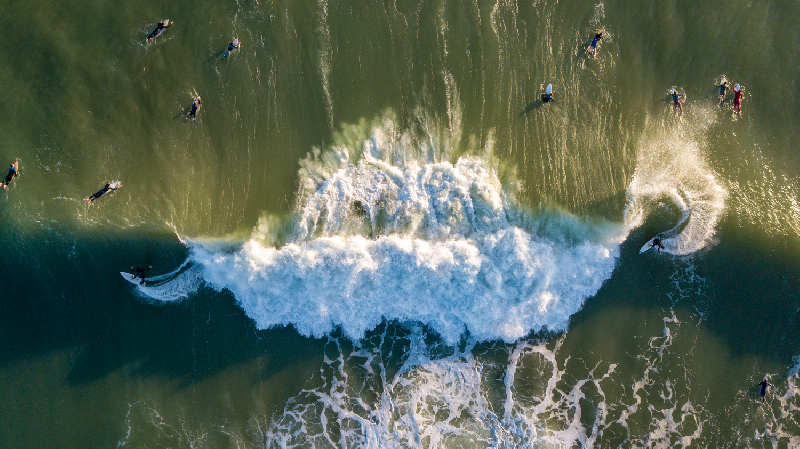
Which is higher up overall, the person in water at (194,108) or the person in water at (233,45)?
the person in water at (233,45)

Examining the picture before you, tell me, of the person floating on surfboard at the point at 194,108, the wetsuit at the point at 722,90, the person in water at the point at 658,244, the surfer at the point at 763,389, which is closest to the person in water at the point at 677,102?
the wetsuit at the point at 722,90

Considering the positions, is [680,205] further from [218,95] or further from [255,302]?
[218,95]

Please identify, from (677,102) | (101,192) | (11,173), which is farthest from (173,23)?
(677,102)

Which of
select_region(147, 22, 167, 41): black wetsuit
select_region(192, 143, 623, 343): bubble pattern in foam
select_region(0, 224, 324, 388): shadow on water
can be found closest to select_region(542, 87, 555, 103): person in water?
select_region(192, 143, 623, 343): bubble pattern in foam

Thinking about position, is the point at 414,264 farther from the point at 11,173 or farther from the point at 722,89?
the point at 11,173

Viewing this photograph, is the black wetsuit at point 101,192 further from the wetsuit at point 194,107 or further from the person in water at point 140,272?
the wetsuit at point 194,107

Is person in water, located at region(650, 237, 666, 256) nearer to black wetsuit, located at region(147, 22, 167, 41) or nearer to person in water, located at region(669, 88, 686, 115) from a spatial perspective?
person in water, located at region(669, 88, 686, 115)
